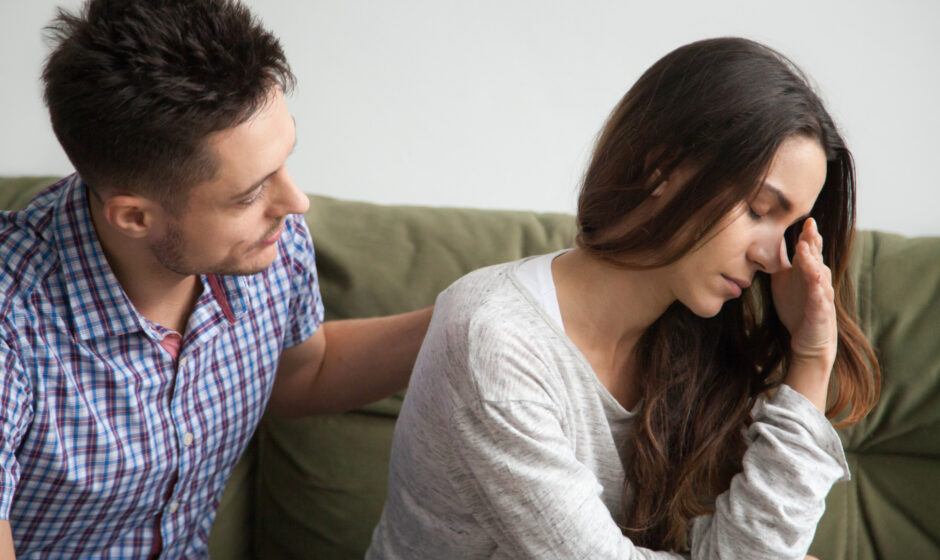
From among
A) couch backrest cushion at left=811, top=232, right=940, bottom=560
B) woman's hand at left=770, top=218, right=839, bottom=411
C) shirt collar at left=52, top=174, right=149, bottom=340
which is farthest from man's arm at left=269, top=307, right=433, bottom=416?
couch backrest cushion at left=811, top=232, right=940, bottom=560

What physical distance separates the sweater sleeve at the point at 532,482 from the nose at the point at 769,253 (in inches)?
12.7

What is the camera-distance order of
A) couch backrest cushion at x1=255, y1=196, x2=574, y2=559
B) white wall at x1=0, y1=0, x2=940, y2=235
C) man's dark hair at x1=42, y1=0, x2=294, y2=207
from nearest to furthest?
1. man's dark hair at x1=42, y1=0, x2=294, y2=207
2. couch backrest cushion at x1=255, y1=196, x2=574, y2=559
3. white wall at x1=0, y1=0, x2=940, y2=235

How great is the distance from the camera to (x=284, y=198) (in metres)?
1.09

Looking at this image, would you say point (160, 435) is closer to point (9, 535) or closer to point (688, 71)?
point (9, 535)

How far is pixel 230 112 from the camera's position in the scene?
101cm

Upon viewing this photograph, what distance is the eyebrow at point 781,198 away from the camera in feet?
3.23

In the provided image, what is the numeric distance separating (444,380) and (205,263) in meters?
0.35

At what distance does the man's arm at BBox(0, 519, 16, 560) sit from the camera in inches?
38.2

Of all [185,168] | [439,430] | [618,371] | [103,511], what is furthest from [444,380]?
[103,511]

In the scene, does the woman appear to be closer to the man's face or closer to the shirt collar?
the man's face

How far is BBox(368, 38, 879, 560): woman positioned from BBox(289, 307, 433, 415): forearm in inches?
8.2

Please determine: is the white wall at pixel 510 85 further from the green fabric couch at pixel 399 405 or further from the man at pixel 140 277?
the man at pixel 140 277

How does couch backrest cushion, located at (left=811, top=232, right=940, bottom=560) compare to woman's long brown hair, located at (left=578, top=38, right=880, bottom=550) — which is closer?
woman's long brown hair, located at (left=578, top=38, right=880, bottom=550)

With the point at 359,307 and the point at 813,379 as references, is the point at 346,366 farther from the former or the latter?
the point at 813,379
